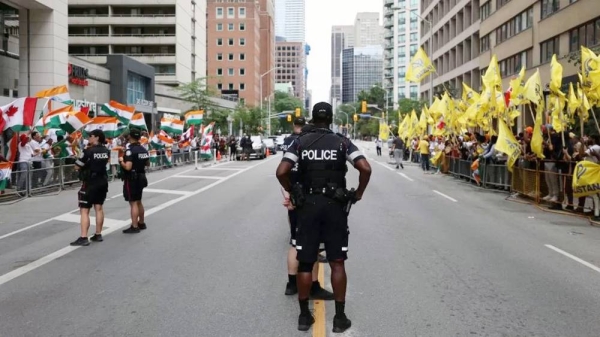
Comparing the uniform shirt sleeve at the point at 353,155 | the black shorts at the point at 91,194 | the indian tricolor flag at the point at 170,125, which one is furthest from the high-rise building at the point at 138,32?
the uniform shirt sleeve at the point at 353,155

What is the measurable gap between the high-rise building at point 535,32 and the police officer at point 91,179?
82.8ft

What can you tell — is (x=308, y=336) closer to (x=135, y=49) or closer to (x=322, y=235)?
(x=322, y=235)

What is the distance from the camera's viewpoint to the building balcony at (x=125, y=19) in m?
65.2

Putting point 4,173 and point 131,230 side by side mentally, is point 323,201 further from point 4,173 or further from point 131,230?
point 4,173

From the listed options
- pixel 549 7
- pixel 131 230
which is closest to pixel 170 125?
pixel 131 230

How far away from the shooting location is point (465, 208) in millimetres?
14344

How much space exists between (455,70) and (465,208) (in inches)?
2108

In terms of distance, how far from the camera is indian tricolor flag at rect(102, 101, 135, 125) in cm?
2231

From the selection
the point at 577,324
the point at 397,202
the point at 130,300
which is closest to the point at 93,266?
the point at 130,300

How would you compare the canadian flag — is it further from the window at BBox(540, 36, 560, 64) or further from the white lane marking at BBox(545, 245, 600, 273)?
the window at BBox(540, 36, 560, 64)

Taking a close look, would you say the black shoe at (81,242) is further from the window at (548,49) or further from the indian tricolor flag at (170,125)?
the window at (548,49)

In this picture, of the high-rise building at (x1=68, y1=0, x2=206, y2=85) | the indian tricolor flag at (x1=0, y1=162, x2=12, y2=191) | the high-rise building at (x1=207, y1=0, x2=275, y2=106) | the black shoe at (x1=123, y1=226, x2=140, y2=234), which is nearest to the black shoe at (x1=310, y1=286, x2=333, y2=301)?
the black shoe at (x1=123, y1=226, x2=140, y2=234)

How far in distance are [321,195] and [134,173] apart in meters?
6.03

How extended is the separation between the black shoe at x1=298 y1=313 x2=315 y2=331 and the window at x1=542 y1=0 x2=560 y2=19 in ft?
119
